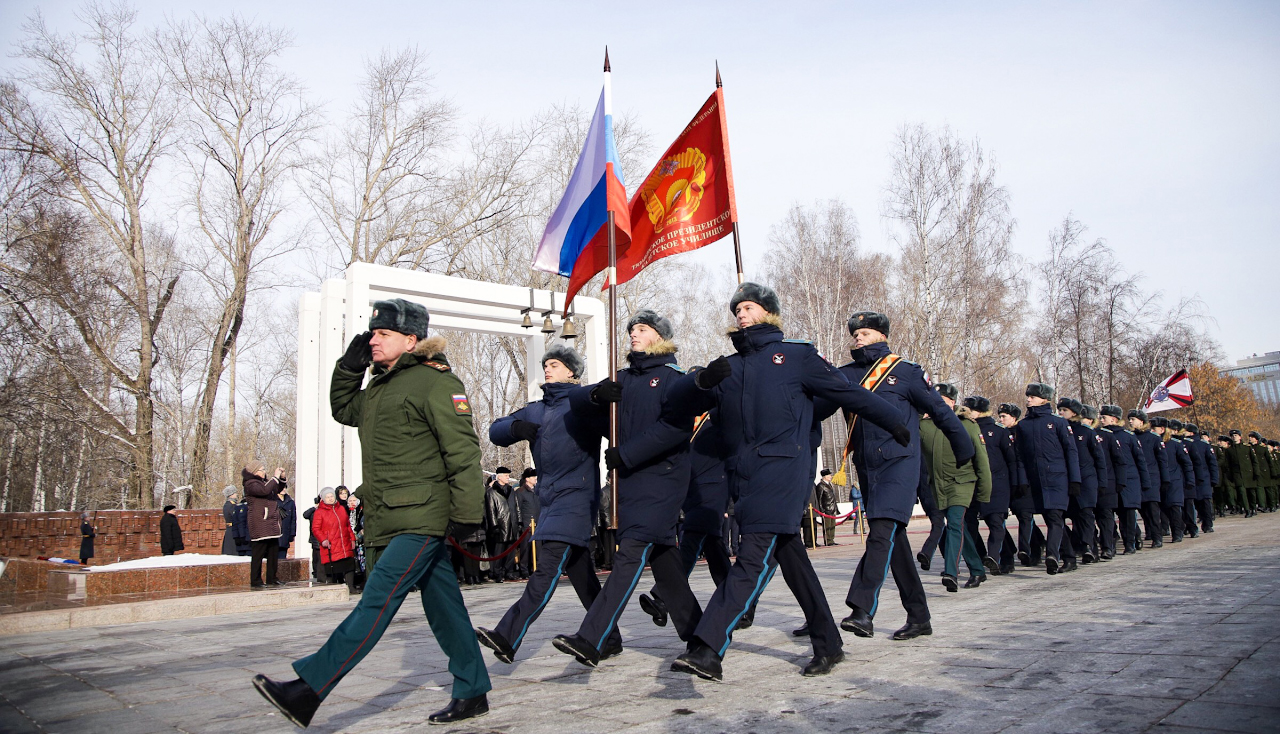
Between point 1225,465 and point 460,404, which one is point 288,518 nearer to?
point 460,404

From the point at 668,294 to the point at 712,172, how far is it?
92.9 ft

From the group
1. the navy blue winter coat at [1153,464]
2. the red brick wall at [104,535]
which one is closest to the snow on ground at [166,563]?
the red brick wall at [104,535]

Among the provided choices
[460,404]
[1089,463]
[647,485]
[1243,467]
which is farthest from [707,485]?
[1243,467]

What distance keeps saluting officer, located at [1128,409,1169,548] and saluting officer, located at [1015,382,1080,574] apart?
3048mm

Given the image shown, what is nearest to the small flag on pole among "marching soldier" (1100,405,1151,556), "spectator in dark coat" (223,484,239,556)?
"marching soldier" (1100,405,1151,556)

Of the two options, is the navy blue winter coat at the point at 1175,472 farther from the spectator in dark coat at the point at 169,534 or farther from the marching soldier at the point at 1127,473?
the spectator in dark coat at the point at 169,534

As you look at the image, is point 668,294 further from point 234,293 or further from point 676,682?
point 676,682

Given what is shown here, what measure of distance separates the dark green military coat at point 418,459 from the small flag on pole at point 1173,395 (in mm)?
22889

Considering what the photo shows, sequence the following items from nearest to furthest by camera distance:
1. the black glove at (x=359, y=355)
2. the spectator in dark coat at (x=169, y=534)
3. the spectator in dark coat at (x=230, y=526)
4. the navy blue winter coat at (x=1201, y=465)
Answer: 1. the black glove at (x=359, y=355)
2. the spectator in dark coat at (x=169, y=534)
3. the navy blue winter coat at (x=1201, y=465)
4. the spectator in dark coat at (x=230, y=526)

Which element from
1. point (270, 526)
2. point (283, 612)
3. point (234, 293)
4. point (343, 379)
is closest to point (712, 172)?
point (343, 379)

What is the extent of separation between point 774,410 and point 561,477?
1.41 meters

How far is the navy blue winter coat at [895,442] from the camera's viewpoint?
5340mm

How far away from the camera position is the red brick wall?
18953 millimetres

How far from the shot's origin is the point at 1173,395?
879 inches
